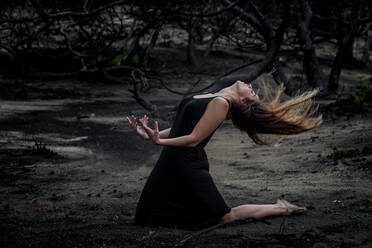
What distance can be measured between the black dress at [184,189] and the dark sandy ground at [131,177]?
0.14 metres

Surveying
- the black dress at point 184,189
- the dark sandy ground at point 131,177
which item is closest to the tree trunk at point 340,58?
the dark sandy ground at point 131,177

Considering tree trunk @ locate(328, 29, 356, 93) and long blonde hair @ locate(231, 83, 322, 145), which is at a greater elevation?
long blonde hair @ locate(231, 83, 322, 145)

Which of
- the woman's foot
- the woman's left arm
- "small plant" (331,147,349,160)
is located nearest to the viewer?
the woman's left arm

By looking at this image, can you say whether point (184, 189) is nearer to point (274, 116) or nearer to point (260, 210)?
point (260, 210)

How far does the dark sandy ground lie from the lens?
419 cm

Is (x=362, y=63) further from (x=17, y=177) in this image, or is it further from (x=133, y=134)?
(x=17, y=177)

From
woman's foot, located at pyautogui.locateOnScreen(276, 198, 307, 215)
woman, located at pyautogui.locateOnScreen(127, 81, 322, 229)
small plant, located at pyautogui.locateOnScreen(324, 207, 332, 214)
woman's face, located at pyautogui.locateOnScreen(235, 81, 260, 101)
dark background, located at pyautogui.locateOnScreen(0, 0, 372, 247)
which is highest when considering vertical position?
woman's face, located at pyautogui.locateOnScreen(235, 81, 260, 101)

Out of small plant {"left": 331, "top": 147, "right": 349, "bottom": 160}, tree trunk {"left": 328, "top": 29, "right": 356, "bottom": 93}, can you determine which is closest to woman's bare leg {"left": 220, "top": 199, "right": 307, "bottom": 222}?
small plant {"left": 331, "top": 147, "right": 349, "bottom": 160}

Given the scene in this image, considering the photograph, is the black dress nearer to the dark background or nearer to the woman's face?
the dark background

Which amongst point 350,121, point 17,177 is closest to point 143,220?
point 17,177

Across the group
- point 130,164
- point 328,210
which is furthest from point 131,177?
point 328,210

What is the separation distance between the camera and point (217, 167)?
7742mm

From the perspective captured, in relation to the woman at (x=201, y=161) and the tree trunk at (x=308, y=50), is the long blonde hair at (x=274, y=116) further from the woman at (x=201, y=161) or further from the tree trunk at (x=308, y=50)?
the tree trunk at (x=308, y=50)

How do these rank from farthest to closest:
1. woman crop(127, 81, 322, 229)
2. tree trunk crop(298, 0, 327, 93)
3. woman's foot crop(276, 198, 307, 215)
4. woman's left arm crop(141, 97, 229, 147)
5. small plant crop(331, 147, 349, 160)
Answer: tree trunk crop(298, 0, 327, 93)
small plant crop(331, 147, 349, 160)
woman's foot crop(276, 198, 307, 215)
woman crop(127, 81, 322, 229)
woman's left arm crop(141, 97, 229, 147)
